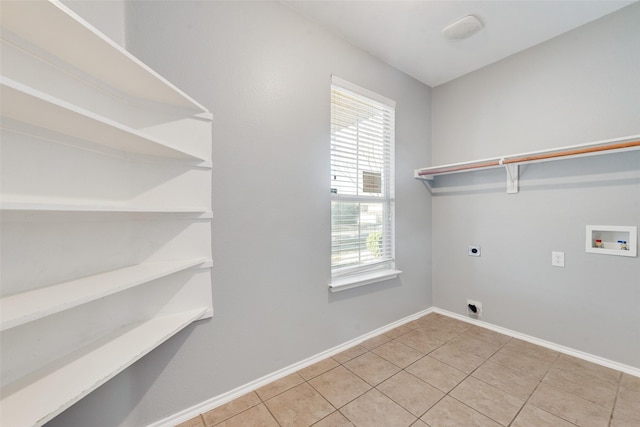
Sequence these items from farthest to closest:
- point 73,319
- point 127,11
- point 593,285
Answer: point 593,285
point 127,11
point 73,319

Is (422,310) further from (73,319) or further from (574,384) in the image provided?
(73,319)

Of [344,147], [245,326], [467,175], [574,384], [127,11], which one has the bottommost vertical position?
[574,384]

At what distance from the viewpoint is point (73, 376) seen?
824 mm

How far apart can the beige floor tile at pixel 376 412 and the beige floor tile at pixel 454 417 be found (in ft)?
0.36

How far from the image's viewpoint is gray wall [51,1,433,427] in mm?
1334

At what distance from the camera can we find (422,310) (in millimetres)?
2785

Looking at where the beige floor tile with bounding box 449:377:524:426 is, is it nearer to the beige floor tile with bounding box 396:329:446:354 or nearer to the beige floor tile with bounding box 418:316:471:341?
the beige floor tile with bounding box 396:329:446:354

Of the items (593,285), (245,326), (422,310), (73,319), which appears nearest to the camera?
(73,319)

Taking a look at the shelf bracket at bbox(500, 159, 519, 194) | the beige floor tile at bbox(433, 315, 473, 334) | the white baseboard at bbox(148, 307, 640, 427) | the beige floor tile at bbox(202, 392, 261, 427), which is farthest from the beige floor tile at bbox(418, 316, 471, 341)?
the beige floor tile at bbox(202, 392, 261, 427)

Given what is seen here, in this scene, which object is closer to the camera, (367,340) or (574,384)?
(574,384)

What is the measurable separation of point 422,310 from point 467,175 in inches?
60.7

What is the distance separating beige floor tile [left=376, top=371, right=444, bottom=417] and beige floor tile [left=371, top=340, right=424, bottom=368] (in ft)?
0.52

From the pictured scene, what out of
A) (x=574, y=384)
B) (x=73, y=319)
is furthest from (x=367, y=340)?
(x=73, y=319)

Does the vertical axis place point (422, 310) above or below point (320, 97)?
below
